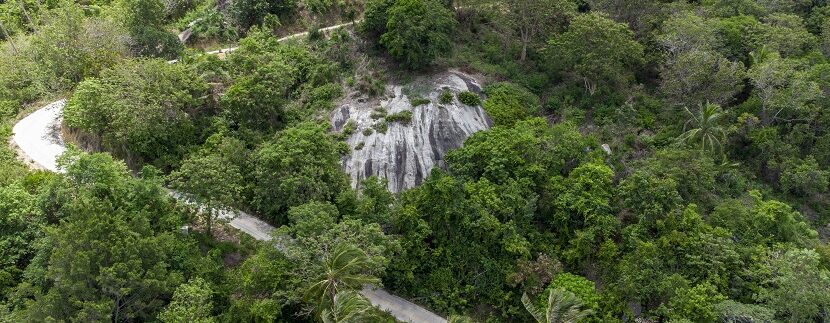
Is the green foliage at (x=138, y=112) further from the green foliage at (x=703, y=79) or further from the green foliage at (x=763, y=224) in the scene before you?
the green foliage at (x=703, y=79)

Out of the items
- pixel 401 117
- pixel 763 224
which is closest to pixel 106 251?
pixel 401 117

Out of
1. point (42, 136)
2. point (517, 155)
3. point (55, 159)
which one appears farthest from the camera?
point (42, 136)

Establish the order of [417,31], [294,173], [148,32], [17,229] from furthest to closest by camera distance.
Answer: [148,32] < [417,31] < [294,173] < [17,229]

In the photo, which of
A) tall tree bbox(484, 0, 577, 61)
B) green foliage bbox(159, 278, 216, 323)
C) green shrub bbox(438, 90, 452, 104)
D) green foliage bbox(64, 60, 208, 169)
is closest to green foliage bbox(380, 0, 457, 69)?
green shrub bbox(438, 90, 452, 104)

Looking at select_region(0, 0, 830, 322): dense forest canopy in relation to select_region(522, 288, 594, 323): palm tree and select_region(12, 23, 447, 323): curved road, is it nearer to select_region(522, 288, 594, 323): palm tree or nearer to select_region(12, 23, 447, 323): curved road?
select_region(522, 288, 594, 323): palm tree

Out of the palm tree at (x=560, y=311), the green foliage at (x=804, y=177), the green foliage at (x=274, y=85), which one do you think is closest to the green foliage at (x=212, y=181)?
the green foliage at (x=274, y=85)

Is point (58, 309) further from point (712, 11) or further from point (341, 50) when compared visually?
point (712, 11)

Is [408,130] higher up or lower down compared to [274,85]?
lower down

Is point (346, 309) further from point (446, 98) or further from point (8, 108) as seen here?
point (8, 108)
